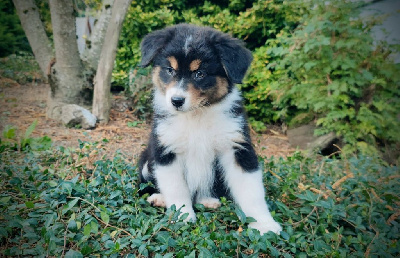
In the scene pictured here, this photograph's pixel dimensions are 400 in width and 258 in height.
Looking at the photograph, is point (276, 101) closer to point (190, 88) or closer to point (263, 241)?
point (190, 88)

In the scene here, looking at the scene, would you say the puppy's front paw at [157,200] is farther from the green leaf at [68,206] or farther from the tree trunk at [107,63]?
the tree trunk at [107,63]

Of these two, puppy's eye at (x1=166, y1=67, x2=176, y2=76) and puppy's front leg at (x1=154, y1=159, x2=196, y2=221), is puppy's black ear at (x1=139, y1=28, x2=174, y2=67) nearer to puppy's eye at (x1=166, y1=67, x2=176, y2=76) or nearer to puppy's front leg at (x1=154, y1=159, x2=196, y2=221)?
puppy's eye at (x1=166, y1=67, x2=176, y2=76)

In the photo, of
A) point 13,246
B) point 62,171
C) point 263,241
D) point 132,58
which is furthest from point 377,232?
point 132,58

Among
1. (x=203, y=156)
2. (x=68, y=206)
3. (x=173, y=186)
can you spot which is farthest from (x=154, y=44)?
(x=68, y=206)

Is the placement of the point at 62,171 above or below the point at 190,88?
below

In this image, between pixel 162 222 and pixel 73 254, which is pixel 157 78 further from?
pixel 73 254

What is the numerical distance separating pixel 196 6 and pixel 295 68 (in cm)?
314

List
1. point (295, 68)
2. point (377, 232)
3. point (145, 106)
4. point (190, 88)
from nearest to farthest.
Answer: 1. point (377, 232)
2. point (190, 88)
3. point (295, 68)
4. point (145, 106)

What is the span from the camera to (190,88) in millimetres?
2588

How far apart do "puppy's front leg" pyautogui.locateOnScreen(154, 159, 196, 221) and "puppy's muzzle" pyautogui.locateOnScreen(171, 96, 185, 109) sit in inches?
19.5

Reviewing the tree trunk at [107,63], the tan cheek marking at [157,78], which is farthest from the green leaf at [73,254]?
the tree trunk at [107,63]

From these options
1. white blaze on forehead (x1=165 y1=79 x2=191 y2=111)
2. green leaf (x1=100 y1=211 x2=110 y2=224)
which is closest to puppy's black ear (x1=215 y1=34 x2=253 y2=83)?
white blaze on forehead (x1=165 y1=79 x2=191 y2=111)

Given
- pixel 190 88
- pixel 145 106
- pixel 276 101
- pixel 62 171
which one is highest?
pixel 190 88

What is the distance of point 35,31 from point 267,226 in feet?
18.2
